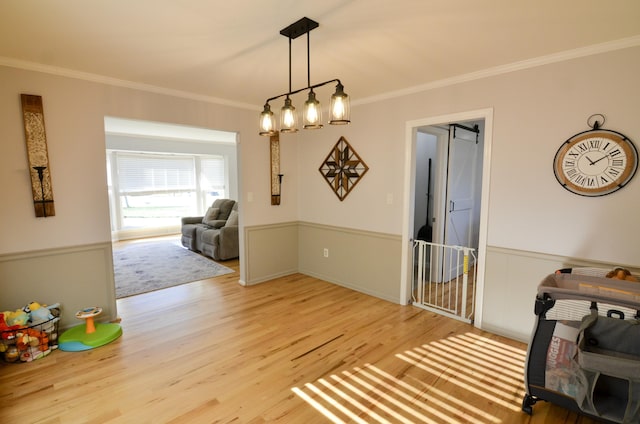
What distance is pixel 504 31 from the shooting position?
2102 mm

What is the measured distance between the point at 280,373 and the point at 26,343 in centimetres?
201

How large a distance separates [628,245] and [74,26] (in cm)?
402

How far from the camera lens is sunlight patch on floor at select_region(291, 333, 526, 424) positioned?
1970mm

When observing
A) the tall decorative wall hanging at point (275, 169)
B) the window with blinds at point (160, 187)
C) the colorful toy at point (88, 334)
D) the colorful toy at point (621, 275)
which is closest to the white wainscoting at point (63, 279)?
the colorful toy at point (88, 334)

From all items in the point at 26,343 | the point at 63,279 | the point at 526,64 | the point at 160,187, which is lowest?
the point at 26,343

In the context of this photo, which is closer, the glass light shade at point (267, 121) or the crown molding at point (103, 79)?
the glass light shade at point (267, 121)

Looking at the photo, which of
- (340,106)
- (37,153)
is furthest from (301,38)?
(37,153)

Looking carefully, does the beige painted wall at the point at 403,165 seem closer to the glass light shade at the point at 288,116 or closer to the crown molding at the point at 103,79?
the crown molding at the point at 103,79

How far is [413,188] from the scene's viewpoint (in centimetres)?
355

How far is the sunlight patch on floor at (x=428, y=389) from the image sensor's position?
197 centimetres

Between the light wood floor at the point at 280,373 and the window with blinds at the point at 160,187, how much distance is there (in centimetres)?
466

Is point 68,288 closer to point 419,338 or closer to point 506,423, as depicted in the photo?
point 419,338

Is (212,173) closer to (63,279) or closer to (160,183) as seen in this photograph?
(160,183)

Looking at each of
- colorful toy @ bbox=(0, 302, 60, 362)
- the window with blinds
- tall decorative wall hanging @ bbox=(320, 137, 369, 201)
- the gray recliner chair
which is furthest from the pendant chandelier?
the window with blinds
